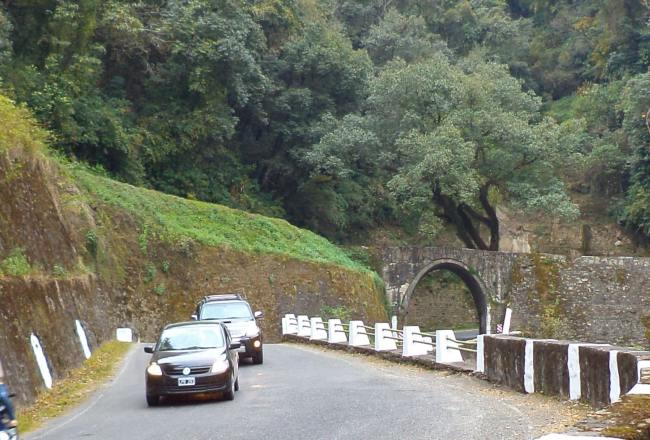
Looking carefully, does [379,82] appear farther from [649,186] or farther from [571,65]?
[571,65]

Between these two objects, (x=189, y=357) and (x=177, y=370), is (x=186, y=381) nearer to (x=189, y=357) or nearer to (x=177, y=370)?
(x=177, y=370)

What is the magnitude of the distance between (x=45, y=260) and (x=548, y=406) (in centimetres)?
1182

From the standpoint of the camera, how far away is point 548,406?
36.9 feet

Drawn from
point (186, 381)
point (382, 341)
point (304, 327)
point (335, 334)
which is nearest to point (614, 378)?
point (186, 381)

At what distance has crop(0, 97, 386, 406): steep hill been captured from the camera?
15.4 metres

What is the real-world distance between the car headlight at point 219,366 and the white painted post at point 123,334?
13.8 meters

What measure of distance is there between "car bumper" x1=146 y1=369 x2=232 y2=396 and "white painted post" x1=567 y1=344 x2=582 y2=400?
506 centimetres

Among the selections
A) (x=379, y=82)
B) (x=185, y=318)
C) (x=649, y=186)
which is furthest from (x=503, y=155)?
(x=185, y=318)

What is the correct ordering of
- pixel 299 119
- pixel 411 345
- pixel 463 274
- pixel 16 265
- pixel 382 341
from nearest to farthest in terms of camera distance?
pixel 16 265 → pixel 411 345 → pixel 382 341 → pixel 463 274 → pixel 299 119

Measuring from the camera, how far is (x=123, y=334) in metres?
26.2

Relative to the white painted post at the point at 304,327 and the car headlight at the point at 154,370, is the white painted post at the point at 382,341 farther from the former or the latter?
the car headlight at the point at 154,370

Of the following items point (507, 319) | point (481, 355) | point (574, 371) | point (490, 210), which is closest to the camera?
point (574, 371)

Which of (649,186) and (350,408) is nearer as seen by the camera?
(350,408)

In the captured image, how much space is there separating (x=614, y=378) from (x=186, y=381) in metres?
6.15
